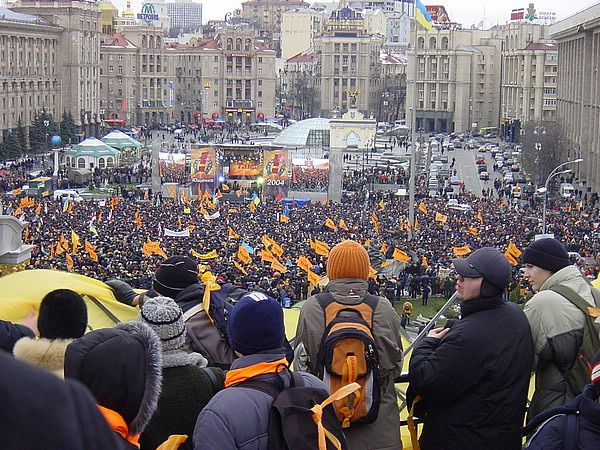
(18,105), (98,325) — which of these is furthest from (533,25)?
(98,325)

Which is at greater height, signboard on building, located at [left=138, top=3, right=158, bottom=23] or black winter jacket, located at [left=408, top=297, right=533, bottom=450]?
signboard on building, located at [left=138, top=3, right=158, bottom=23]

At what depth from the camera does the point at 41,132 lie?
64.6 metres

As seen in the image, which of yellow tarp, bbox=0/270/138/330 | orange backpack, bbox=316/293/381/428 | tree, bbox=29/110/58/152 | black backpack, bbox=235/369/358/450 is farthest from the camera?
tree, bbox=29/110/58/152

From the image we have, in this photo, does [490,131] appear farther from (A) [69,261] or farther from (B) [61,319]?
(B) [61,319]

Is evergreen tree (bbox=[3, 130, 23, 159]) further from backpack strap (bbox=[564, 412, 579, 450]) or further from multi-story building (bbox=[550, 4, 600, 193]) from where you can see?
backpack strap (bbox=[564, 412, 579, 450])

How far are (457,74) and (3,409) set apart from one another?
88.0 meters

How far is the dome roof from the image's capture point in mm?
62000

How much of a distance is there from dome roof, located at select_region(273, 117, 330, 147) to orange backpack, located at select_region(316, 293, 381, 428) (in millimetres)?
57486

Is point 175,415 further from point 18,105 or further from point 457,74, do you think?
point 457,74


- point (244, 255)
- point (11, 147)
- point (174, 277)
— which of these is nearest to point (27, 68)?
point (11, 147)

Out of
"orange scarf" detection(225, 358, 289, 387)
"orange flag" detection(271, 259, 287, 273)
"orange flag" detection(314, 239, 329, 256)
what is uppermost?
"orange scarf" detection(225, 358, 289, 387)

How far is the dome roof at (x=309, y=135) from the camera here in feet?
203

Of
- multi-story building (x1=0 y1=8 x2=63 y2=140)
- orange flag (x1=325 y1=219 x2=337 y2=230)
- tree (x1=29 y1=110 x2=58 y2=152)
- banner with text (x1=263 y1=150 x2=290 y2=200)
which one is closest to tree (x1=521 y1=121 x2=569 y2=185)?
banner with text (x1=263 y1=150 x2=290 y2=200)

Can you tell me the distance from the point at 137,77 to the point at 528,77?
108 feet
